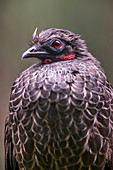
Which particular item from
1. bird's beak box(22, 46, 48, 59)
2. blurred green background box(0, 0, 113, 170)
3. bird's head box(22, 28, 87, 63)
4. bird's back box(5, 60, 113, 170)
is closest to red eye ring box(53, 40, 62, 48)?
bird's head box(22, 28, 87, 63)

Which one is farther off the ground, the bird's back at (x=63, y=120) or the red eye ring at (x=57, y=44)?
the red eye ring at (x=57, y=44)

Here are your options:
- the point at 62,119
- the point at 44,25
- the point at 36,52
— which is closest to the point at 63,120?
the point at 62,119

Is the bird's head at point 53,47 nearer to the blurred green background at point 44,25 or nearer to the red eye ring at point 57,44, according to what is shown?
the red eye ring at point 57,44

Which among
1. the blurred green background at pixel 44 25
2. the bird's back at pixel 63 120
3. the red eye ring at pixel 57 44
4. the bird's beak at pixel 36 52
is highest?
the blurred green background at pixel 44 25

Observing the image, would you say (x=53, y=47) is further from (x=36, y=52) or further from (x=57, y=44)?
(x=36, y=52)

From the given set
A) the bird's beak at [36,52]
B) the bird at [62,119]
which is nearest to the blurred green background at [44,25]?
the bird's beak at [36,52]

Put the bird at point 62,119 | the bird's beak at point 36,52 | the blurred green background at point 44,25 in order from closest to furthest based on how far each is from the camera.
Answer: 1. the bird at point 62,119
2. the bird's beak at point 36,52
3. the blurred green background at point 44,25

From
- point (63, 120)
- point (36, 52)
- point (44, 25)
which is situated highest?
point (44, 25)

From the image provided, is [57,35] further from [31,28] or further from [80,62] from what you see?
[31,28]
